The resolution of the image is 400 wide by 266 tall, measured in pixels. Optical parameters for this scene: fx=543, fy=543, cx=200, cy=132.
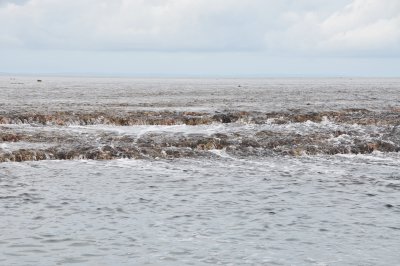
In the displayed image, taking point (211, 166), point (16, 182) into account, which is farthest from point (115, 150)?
point (16, 182)

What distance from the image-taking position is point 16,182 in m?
26.8

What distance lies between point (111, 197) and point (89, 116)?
2807 cm

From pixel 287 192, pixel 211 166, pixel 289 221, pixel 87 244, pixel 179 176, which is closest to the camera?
pixel 87 244

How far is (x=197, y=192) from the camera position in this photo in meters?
25.2

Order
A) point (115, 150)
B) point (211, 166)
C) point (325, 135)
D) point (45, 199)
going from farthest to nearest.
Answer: point (325, 135), point (115, 150), point (211, 166), point (45, 199)

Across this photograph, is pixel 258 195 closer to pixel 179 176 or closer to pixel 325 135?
pixel 179 176

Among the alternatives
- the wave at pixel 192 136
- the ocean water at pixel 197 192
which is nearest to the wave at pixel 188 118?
the wave at pixel 192 136

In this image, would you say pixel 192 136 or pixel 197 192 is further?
pixel 192 136

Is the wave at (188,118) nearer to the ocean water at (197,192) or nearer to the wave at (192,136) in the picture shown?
the wave at (192,136)

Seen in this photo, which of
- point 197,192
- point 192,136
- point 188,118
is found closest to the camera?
point 197,192

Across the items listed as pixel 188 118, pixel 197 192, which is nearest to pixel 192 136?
pixel 188 118

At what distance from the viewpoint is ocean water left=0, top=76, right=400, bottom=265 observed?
16719 millimetres

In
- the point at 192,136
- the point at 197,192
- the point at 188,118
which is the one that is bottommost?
the point at 197,192

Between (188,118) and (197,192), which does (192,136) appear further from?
(197,192)
